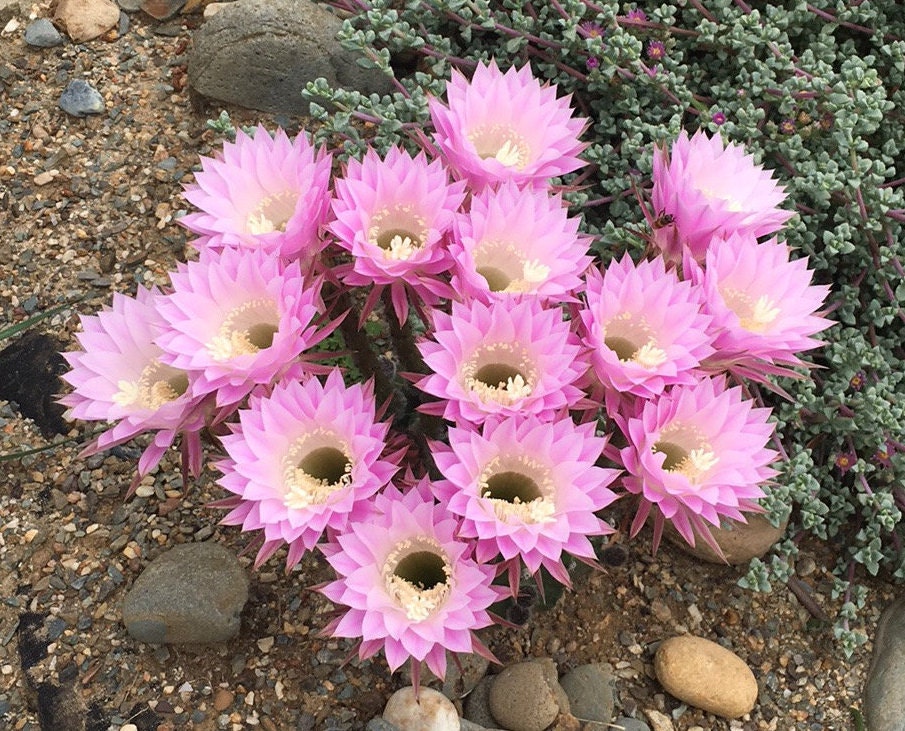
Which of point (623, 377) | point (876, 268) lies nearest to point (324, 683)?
point (623, 377)

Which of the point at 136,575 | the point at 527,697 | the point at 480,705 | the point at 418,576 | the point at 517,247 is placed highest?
the point at 517,247

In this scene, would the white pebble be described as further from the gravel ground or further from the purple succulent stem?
the purple succulent stem

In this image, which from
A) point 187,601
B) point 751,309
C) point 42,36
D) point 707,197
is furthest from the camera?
point 42,36

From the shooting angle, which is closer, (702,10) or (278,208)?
(278,208)

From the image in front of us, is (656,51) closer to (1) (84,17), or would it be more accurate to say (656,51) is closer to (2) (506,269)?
(2) (506,269)

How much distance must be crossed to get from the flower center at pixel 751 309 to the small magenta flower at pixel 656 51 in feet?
3.91

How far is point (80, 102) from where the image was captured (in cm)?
271

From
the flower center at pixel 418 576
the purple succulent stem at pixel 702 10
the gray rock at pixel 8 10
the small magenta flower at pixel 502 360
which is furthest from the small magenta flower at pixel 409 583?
the gray rock at pixel 8 10

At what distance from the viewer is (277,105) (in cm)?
269

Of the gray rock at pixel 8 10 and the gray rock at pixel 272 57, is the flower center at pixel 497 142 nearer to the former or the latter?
the gray rock at pixel 272 57

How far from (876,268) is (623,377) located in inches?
47.9

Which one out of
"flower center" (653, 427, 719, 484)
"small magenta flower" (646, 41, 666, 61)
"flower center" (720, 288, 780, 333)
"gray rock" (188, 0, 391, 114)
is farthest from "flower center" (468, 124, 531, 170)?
"gray rock" (188, 0, 391, 114)

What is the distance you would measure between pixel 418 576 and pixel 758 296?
2.14 ft

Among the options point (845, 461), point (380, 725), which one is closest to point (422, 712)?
point (380, 725)
